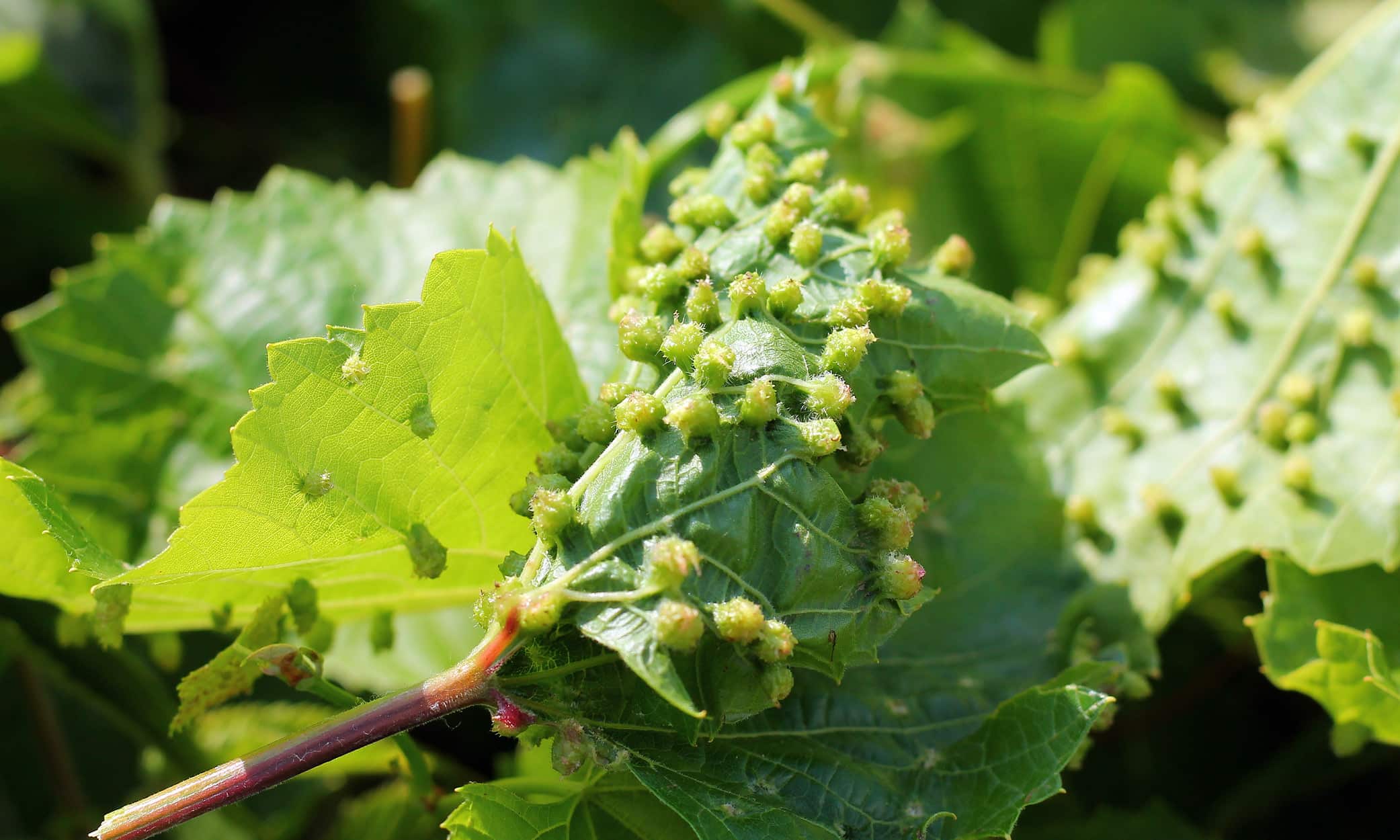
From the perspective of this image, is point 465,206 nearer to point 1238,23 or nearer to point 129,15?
point 129,15

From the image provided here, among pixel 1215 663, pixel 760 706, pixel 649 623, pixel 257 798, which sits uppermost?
pixel 649 623

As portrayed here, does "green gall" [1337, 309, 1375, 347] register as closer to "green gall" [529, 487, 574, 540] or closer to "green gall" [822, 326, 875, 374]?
"green gall" [822, 326, 875, 374]

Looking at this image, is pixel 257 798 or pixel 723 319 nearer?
pixel 723 319

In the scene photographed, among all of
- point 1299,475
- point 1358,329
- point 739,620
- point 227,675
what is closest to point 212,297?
point 227,675

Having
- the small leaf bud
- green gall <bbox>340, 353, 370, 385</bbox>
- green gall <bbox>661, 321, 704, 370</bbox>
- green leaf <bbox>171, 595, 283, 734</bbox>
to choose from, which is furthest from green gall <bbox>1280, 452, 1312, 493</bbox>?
green leaf <bbox>171, 595, 283, 734</bbox>

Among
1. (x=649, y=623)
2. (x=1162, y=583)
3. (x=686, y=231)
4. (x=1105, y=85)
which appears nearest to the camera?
(x=649, y=623)

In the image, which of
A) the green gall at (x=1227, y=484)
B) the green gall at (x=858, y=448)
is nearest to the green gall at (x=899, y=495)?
the green gall at (x=858, y=448)

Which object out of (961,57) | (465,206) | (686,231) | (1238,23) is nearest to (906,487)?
(686,231)

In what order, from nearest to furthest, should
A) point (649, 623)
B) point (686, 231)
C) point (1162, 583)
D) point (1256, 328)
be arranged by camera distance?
point (649, 623), point (686, 231), point (1162, 583), point (1256, 328)
